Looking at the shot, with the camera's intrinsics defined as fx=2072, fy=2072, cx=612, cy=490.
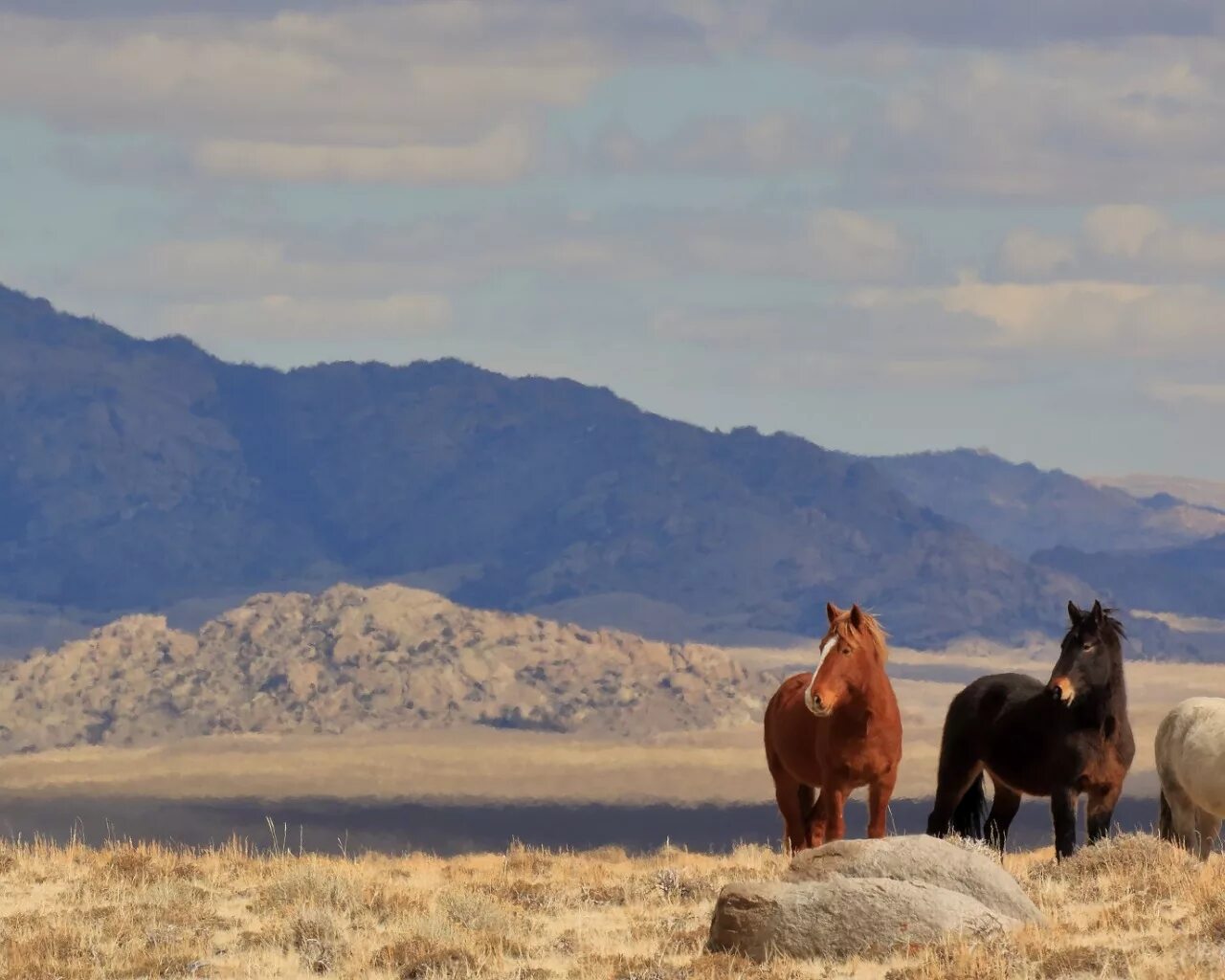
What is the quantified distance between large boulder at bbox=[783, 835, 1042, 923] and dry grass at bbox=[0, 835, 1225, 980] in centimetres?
45

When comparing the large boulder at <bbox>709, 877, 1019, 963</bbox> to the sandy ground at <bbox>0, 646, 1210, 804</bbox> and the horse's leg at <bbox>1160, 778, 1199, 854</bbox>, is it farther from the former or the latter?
the sandy ground at <bbox>0, 646, 1210, 804</bbox>

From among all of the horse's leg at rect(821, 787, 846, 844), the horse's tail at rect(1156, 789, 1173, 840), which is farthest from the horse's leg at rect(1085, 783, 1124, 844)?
the horse's leg at rect(821, 787, 846, 844)

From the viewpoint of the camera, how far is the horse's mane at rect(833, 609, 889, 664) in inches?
698

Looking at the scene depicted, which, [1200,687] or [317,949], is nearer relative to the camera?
[317,949]

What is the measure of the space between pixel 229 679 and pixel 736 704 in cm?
3726

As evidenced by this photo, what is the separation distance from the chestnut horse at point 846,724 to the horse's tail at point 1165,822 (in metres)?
3.37

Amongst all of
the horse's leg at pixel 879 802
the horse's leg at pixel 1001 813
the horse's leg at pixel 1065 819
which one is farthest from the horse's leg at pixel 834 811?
the horse's leg at pixel 1001 813

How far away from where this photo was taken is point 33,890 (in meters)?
20.3

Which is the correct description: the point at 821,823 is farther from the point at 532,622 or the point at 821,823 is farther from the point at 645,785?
the point at 532,622

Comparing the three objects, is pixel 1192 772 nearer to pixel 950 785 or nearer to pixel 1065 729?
pixel 1065 729

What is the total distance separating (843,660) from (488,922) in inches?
148

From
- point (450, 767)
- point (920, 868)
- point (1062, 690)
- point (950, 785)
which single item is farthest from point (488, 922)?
point (450, 767)


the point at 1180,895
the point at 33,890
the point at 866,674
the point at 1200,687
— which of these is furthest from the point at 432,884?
the point at 1200,687

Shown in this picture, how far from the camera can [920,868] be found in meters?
16.0
